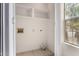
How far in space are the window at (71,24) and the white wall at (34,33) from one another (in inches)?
40.4

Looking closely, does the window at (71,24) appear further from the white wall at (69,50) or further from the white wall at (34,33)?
the white wall at (34,33)

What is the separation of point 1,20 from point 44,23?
118 inches

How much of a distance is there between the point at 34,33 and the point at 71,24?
6.12 ft

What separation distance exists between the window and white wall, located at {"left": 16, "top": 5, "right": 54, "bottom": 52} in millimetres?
1025

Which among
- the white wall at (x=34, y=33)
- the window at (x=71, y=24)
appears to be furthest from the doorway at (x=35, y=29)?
the window at (x=71, y=24)

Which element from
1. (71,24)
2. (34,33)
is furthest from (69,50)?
(34,33)

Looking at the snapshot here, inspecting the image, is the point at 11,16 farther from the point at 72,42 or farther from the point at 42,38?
the point at 42,38

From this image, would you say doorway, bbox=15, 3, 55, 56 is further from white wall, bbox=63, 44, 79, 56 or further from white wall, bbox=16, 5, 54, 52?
white wall, bbox=63, 44, 79, 56

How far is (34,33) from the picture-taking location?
367 centimetres

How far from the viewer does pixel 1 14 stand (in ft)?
2.88

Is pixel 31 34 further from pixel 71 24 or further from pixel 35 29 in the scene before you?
pixel 71 24

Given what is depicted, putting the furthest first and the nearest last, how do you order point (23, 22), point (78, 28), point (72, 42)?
point (23, 22)
point (72, 42)
point (78, 28)

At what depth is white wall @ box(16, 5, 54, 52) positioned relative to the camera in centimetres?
332

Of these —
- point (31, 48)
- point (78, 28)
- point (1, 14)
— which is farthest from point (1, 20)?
point (31, 48)
